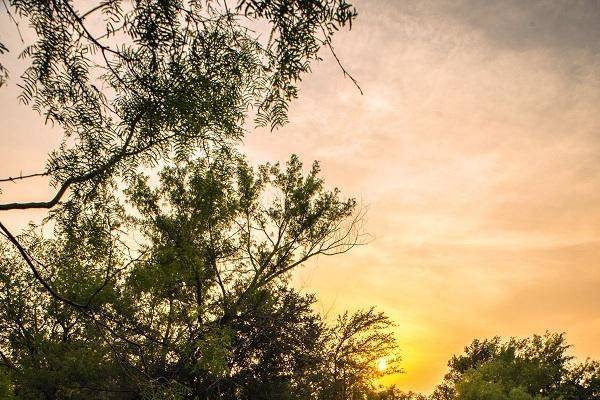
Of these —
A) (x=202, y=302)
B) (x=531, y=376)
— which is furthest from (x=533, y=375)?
(x=202, y=302)

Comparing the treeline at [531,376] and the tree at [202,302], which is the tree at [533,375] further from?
A: the tree at [202,302]

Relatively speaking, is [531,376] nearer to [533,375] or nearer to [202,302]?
[533,375]

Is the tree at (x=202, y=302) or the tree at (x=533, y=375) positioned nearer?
the tree at (x=202, y=302)

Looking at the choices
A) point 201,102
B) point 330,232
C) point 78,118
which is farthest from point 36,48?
point 330,232

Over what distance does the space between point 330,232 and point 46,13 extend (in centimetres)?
1730

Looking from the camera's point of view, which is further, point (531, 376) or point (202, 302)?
point (531, 376)

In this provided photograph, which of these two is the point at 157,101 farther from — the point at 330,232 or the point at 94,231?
the point at 330,232

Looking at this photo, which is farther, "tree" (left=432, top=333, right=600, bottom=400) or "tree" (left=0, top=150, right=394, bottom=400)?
"tree" (left=432, top=333, right=600, bottom=400)

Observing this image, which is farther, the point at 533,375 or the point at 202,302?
the point at 533,375

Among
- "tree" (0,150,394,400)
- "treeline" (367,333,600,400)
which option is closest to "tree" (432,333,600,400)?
"treeline" (367,333,600,400)

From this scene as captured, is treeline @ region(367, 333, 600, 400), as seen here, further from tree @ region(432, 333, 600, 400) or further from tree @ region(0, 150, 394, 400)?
tree @ region(0, 150, 394, 400)

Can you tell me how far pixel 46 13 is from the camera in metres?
3.80

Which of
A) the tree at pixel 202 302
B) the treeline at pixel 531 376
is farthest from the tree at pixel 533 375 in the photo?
the tree at pixel 202 302

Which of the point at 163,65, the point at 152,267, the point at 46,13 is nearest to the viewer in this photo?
the point at 46,13
